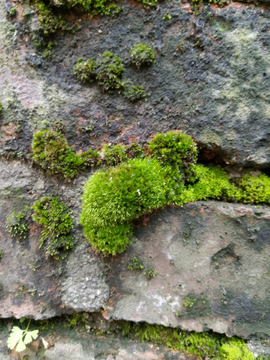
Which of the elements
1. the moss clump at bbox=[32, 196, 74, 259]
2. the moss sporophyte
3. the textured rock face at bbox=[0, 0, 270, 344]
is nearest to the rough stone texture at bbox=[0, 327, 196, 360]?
the textured rock face at bbox=[0, 0, 270, 344]

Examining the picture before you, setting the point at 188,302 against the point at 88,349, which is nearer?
the point at 188,302

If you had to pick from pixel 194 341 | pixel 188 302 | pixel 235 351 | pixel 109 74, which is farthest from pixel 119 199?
pixel 235 351

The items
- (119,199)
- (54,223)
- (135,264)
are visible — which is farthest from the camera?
(54,223)

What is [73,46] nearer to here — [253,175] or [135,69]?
[135,69]

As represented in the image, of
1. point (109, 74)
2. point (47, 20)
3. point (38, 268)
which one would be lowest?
point (38, 268)

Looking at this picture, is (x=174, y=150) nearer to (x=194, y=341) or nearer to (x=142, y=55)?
(x=142, y=55)

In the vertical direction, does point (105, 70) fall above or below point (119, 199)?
above
